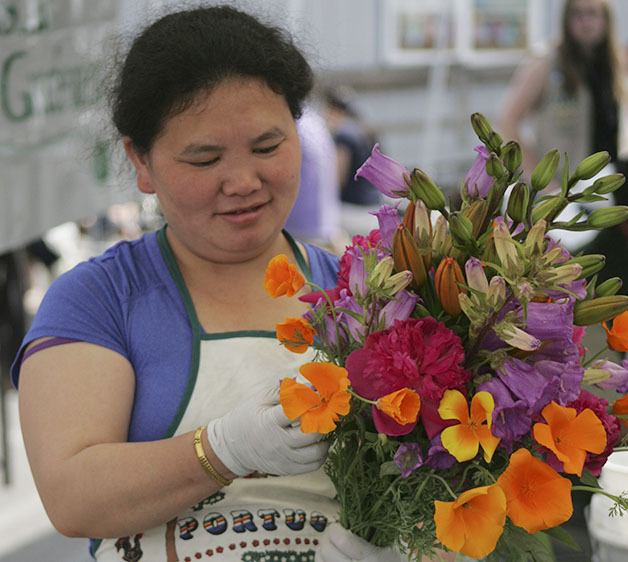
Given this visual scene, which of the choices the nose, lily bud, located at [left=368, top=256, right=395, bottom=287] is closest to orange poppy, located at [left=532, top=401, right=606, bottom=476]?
lily bud, located at [left=368, top=256, right=395, bottom=287]

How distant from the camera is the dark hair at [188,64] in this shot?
144 centimetres

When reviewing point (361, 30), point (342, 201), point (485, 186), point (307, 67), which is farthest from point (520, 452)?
point (361, 30)

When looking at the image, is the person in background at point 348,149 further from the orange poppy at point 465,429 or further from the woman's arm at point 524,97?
the orange poppy at point 465,429

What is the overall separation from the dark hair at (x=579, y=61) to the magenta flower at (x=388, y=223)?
3.40 m

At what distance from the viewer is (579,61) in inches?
175

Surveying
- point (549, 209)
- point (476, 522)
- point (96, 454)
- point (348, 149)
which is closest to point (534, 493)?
point (476, 522)

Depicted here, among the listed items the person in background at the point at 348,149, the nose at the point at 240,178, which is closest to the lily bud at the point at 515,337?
the nose at the point at 240,178

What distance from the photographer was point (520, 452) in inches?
43.1

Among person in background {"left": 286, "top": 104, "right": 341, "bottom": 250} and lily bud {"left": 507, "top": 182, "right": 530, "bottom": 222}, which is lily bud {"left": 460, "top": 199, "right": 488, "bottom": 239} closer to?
lily bud {"left": 507, "top": 182, "right": 530, "bottom": 222}

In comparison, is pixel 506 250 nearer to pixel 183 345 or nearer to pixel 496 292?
pixel 496 292

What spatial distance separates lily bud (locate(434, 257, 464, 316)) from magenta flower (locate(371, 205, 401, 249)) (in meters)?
0.08

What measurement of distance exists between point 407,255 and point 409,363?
127mm

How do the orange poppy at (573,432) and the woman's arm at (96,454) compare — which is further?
the woman's arm at (96,454)

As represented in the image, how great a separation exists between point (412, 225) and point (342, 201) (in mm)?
5501
